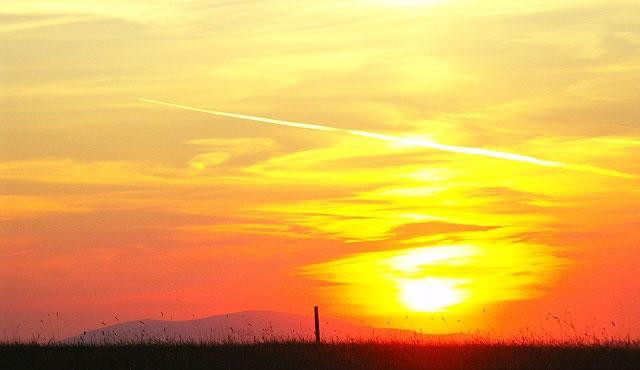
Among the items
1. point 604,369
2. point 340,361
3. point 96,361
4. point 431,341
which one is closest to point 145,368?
point 96,361

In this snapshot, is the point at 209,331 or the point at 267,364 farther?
the point at 209,331

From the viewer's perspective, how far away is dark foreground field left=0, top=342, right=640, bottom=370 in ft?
136

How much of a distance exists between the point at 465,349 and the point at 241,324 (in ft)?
20.4

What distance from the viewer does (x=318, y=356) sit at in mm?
42312

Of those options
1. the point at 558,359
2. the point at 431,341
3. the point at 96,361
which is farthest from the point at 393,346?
the point at 96,361

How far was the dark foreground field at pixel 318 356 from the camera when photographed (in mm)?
41344

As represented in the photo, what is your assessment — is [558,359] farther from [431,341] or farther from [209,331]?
[209,331]

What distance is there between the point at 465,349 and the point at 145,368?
317 inches

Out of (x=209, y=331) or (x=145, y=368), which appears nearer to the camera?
(x=145, y=368)

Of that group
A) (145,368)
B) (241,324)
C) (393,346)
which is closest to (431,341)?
(393,346)

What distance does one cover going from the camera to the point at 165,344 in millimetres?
43656

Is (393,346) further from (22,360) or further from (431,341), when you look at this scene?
(22,360)

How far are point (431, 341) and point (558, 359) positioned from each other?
4.03 metres

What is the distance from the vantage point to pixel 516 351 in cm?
4275
